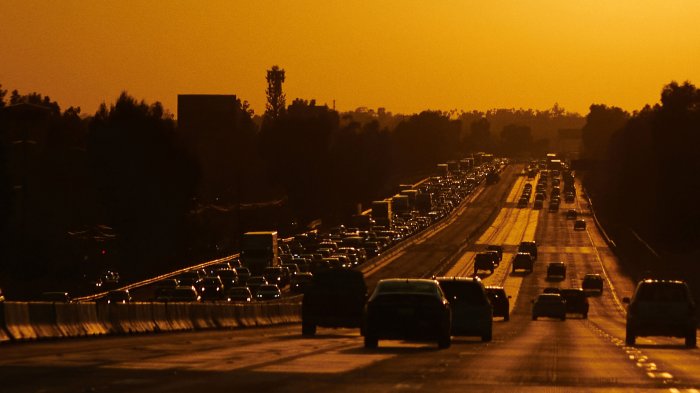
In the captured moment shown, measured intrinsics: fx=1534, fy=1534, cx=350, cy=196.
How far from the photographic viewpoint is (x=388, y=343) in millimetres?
31844

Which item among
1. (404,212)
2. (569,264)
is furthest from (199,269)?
(404,212)

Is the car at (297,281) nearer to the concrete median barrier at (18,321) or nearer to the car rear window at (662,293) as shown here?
the car rear window at (662,293)

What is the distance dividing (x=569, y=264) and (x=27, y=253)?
158 ft

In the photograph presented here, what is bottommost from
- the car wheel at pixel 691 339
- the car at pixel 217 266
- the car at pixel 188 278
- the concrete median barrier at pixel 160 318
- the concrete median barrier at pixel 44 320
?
the car at pixel 217 266

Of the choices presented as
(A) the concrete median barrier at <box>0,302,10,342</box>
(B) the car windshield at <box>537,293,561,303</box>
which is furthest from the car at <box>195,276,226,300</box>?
(A) the concrete median barrier at <box>0,302,10,342</box>

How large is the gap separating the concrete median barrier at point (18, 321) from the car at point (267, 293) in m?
53.6

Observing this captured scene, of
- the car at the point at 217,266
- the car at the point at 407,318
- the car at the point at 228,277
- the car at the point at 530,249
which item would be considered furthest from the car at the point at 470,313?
the car at the point at 530,249

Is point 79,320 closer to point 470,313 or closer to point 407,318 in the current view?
point 407,318

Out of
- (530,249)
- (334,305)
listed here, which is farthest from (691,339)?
Result: (530,249)

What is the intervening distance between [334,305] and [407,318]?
9.08 meters

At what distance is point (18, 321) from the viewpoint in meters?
28.0

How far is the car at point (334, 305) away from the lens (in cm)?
3775

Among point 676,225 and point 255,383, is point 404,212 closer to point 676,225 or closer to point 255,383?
point 676,225

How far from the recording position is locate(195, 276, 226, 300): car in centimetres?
8494
